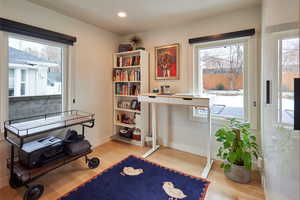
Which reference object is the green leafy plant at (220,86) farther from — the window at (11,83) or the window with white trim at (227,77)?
the window at (11,83)

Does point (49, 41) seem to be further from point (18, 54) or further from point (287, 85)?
point (287, 85)

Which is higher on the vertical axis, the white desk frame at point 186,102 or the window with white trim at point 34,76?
the window with white trim at point 34,76

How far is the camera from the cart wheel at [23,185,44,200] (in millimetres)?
1539

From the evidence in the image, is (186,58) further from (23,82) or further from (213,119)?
(23,82)

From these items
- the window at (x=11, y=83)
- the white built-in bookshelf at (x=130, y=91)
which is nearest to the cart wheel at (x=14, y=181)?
the window at (x=11, y=83)

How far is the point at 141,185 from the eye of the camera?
184 cm

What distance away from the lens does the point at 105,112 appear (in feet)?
10.4

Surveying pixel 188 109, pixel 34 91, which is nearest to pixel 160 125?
pixel 188 109

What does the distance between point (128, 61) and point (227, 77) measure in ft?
6.15

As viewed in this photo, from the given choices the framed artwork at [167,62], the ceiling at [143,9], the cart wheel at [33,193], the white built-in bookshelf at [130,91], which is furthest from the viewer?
the white built-in bookshelf at [130,91]

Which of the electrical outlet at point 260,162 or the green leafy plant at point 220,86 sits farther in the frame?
the green leafy plant at point 220,86

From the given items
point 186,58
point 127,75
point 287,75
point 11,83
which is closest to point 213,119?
point 186,58

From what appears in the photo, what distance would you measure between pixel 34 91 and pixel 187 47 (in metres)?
2.50

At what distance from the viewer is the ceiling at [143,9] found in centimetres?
202
